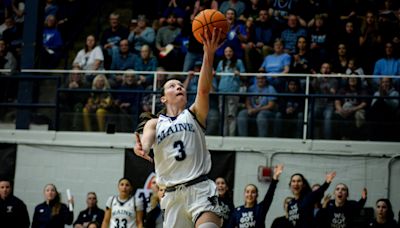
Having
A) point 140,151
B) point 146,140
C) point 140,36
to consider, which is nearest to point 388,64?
point 140,36

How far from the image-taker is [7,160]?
61.2 ft

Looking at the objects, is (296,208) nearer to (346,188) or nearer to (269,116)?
(346,188)

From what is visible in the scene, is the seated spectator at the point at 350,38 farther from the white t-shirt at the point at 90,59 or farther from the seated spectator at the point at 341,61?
the white t-shirt at the point at 90,59

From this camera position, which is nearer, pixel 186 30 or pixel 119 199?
pixel 119 199

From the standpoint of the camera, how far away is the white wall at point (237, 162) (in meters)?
16.8

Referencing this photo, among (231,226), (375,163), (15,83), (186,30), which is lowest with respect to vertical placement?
(231,226)

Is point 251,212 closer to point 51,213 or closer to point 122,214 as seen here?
point 122,214

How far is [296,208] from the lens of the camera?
1521cm

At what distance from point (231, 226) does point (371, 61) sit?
4333mm

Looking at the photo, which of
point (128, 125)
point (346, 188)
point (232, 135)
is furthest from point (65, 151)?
point (346, 188)

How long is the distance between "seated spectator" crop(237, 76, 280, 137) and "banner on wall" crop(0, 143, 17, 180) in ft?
14.9

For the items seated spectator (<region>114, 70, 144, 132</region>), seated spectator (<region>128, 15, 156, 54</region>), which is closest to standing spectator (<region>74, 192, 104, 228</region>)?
seated spectator (<region>114, 70, 144, 132</region>)

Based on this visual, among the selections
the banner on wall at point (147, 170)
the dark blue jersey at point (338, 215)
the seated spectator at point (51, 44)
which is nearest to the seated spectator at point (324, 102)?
the banner on wall at point (147, 170)

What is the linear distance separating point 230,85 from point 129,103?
6.28 ft
